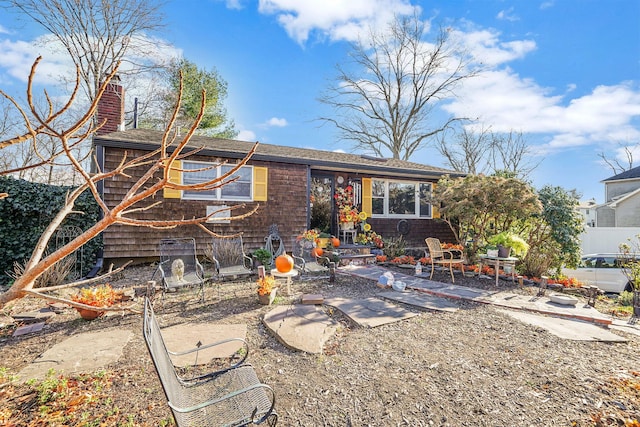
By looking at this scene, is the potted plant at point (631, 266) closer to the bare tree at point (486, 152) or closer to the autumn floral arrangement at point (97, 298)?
the autumn floral arrangement at point (97, 298)

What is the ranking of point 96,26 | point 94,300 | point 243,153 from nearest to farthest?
Answer: point 94,300
point 243,153
point 96,26

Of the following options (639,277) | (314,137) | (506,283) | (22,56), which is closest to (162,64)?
(22,56)

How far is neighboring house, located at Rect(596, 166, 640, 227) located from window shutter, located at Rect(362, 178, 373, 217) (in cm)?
1806

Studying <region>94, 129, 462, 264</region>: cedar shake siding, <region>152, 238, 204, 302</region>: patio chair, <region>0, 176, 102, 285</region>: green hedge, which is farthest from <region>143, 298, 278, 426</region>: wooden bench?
<region>0, 176, 102, 285</region>: green hedge

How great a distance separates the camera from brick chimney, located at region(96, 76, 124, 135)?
346 inches

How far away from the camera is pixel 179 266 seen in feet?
17.3

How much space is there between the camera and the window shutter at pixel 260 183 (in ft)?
27.8

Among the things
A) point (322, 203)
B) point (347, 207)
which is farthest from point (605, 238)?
point (322, 203)

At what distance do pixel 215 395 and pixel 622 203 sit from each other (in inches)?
1011

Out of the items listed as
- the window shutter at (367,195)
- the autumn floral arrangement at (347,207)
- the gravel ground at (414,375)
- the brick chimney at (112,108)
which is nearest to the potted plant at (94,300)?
the gravel ground at (414,375)

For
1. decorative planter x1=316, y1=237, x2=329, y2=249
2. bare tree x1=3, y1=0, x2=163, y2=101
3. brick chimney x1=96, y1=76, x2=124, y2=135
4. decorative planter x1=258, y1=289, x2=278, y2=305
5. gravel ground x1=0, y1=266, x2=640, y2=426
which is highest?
bare tree x1=3, y1=0, x2=163, y2=101

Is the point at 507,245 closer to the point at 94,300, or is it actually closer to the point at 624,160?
the point at 94,300

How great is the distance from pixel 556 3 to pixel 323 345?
40.0 feet

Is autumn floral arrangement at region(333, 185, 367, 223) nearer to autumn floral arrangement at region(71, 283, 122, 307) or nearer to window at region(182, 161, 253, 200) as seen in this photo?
window at region(182, 161, 253, 200)
